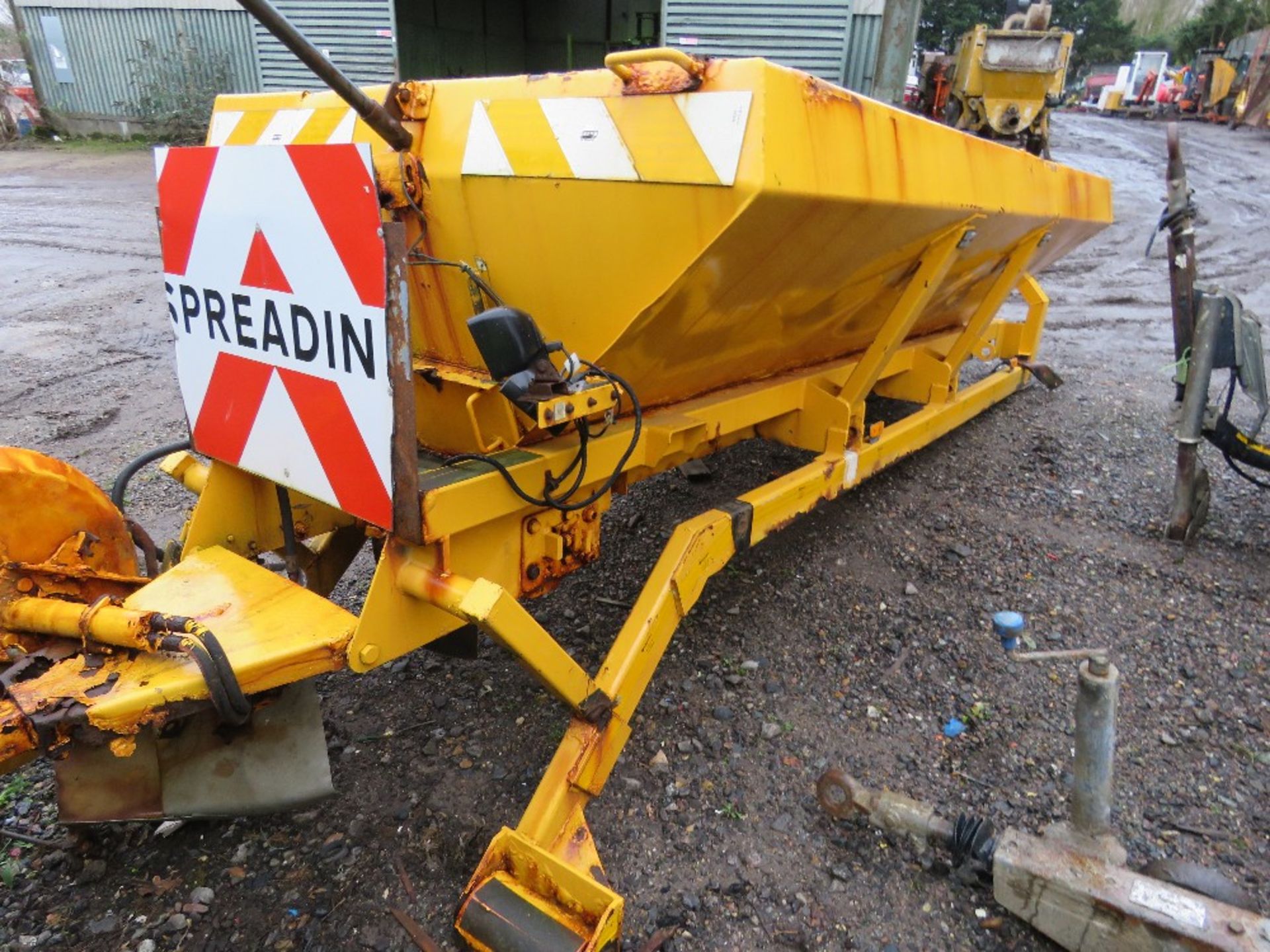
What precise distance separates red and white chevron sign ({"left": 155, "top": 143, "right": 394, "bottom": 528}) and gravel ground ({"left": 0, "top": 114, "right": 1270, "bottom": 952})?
96cm

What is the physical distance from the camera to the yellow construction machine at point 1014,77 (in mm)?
13445

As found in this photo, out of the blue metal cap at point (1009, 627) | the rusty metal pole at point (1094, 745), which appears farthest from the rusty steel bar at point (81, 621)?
the rusty metal pole at point (1094, 745)

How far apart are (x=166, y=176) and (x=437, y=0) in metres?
10.5

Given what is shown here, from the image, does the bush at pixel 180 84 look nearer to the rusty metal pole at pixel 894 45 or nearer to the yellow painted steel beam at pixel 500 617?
the rusty metal pole at pixel 894 45

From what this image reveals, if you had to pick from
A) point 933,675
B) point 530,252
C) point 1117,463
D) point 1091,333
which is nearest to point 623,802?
point 933,675

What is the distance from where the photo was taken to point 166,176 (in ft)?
6.72

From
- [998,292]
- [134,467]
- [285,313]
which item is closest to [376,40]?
[998,292]

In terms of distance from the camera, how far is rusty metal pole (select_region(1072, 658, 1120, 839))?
183 cm

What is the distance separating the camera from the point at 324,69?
155 cm

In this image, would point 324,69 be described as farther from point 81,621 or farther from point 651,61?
point 81,621

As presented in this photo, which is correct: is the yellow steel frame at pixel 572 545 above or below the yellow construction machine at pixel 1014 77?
below

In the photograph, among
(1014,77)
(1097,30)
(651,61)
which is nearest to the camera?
(651,61)

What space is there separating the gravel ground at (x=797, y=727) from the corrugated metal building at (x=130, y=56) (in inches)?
472

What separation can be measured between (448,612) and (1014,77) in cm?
1505
